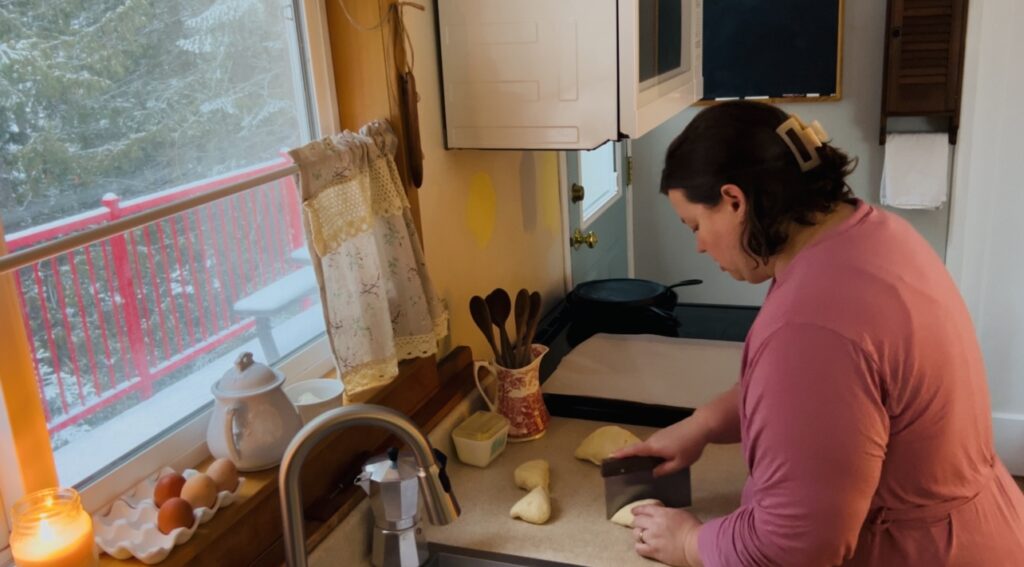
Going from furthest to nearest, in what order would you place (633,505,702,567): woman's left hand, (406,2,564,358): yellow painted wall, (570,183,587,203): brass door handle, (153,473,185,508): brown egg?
(570,183,587,203): brass door handle → (406,2,564,358): yellow painted wall → (633,505,702,567): woman's left hand → (153,473,185,508): brown egg

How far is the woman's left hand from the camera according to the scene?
4.21ft

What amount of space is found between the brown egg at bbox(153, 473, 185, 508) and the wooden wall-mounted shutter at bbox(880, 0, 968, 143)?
2.72 metres

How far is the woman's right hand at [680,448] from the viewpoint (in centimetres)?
147

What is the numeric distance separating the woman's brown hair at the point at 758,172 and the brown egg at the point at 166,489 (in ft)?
2.44

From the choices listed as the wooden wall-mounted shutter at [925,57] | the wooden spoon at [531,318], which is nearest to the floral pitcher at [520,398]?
the wooden spoon at [531,318]

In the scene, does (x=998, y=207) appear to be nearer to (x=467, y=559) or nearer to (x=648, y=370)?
(x=648, y=370)

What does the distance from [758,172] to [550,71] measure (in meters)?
0.56

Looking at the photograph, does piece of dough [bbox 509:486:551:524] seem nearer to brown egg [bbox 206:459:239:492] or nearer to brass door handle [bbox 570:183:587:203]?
brown egg [bbox 206:459:239:492]

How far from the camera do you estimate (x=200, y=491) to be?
1162mm

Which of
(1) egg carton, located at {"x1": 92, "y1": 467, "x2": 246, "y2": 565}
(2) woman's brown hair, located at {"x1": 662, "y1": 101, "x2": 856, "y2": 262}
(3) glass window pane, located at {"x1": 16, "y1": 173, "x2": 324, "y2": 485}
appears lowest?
(1) egg carton, located at {"x1": 92, "y1": 467, "x2": 246, "y2": 565}

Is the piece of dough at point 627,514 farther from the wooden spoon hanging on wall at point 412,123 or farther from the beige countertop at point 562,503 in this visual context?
the wooden spoon hanging on wall at point 412,123

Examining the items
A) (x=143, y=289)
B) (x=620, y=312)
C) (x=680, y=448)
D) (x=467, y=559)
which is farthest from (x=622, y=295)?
(x=143, y=289)

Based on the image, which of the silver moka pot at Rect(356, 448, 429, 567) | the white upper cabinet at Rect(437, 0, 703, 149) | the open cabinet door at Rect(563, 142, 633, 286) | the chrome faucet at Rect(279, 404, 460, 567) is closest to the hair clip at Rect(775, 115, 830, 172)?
the white upper cabinet at Rect(437, 0, 703, 149)

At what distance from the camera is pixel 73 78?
110cm
